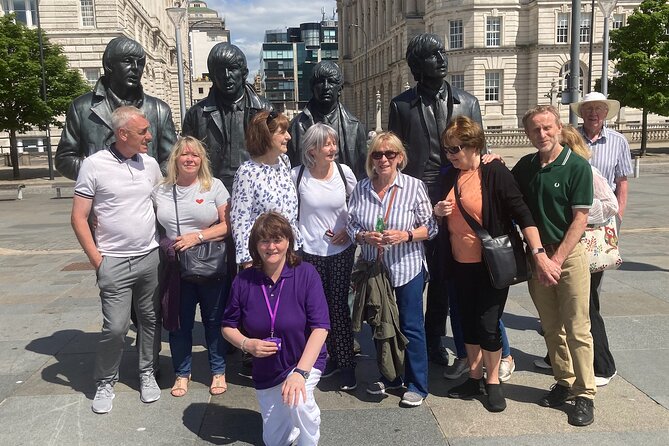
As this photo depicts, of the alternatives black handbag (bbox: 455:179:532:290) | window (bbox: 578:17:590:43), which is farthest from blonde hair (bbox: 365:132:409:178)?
window (bbox: 578:17:590:43)

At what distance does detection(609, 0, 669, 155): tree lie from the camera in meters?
29.4

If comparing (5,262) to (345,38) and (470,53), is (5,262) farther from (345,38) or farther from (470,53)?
(345,38)

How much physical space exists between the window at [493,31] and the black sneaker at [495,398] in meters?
51.7

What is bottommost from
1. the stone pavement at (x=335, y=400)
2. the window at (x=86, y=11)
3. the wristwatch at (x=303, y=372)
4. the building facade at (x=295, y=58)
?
the stone pavement at (x=335, y=400)

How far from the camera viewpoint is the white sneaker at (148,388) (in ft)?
13.2

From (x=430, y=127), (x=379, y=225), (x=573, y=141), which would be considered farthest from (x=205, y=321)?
(x=573, y=141)

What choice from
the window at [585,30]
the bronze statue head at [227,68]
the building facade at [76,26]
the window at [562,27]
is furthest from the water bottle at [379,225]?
the window at [562,27]

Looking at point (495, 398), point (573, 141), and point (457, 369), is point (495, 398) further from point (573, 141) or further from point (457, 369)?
point (573, 141)

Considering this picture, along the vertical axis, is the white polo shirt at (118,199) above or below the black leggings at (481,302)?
above

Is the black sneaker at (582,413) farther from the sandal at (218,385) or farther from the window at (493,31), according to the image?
the window at (493,31)

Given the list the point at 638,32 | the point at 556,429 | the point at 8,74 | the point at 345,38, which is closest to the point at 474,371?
the point at 556,429

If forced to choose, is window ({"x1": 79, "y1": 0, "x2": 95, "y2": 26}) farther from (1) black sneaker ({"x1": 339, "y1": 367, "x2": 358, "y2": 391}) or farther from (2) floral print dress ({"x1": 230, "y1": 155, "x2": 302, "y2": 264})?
(1) black sneaker ({"x1": 339, "y1": 367, "x2": 358, "y2": 391})

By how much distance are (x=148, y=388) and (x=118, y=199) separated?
132 centimetres

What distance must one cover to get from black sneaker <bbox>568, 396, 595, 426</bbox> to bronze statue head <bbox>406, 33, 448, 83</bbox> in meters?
2.53
